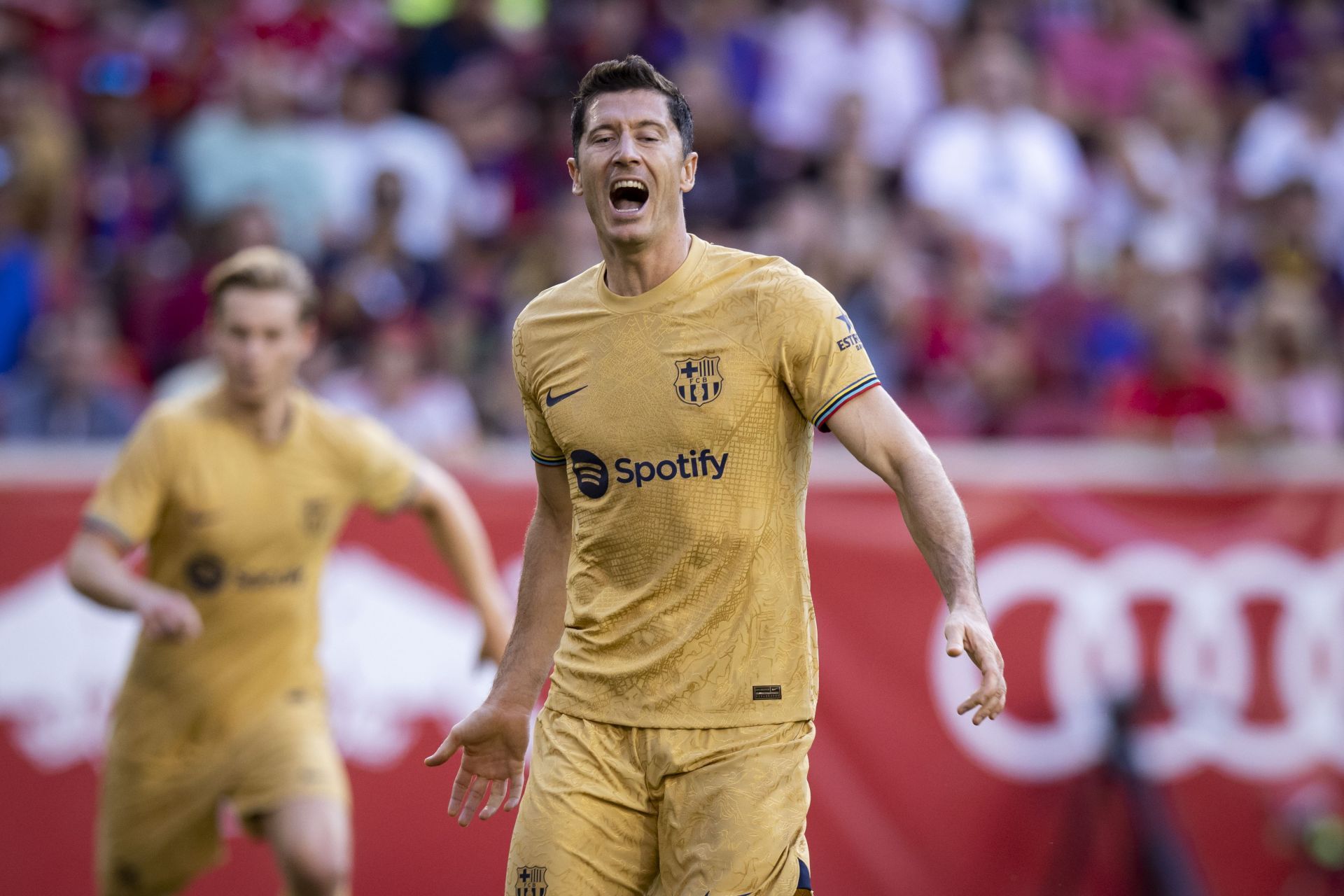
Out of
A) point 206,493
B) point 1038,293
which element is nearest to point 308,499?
point 206,493

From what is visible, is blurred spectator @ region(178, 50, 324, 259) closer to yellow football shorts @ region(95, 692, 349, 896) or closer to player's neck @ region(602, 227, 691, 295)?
yellow football shorts @ region(95, 692, 349, 896)

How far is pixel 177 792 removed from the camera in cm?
677

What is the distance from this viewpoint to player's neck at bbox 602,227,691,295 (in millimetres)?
4691

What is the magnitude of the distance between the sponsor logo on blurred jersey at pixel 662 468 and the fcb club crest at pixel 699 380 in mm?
148

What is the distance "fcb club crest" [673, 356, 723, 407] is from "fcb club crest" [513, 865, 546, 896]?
1.34 meters

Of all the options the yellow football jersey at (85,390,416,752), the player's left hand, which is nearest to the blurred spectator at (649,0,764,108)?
the yellow football jersey at (85,390,416,752)

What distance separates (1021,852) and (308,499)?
403 cm

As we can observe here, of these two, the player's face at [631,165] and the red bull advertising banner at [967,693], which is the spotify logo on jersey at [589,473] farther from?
the red bull advertising banner at [967,693]

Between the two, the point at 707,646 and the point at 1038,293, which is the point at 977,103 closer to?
the point at 1038,293

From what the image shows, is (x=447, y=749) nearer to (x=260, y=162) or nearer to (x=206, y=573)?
(x=206, y=573)

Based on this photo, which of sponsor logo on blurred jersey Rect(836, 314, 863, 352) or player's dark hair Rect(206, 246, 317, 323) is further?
player's dark hair Rect(206, 246, 317, 323)

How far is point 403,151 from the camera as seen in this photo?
11.4m

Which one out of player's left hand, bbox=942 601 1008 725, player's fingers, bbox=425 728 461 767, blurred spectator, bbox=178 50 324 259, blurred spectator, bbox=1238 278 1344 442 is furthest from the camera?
blurred spectator, bbox=178 50 324 259

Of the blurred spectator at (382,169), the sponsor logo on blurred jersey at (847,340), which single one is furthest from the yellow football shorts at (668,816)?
the blurred spectator at (382,169)
